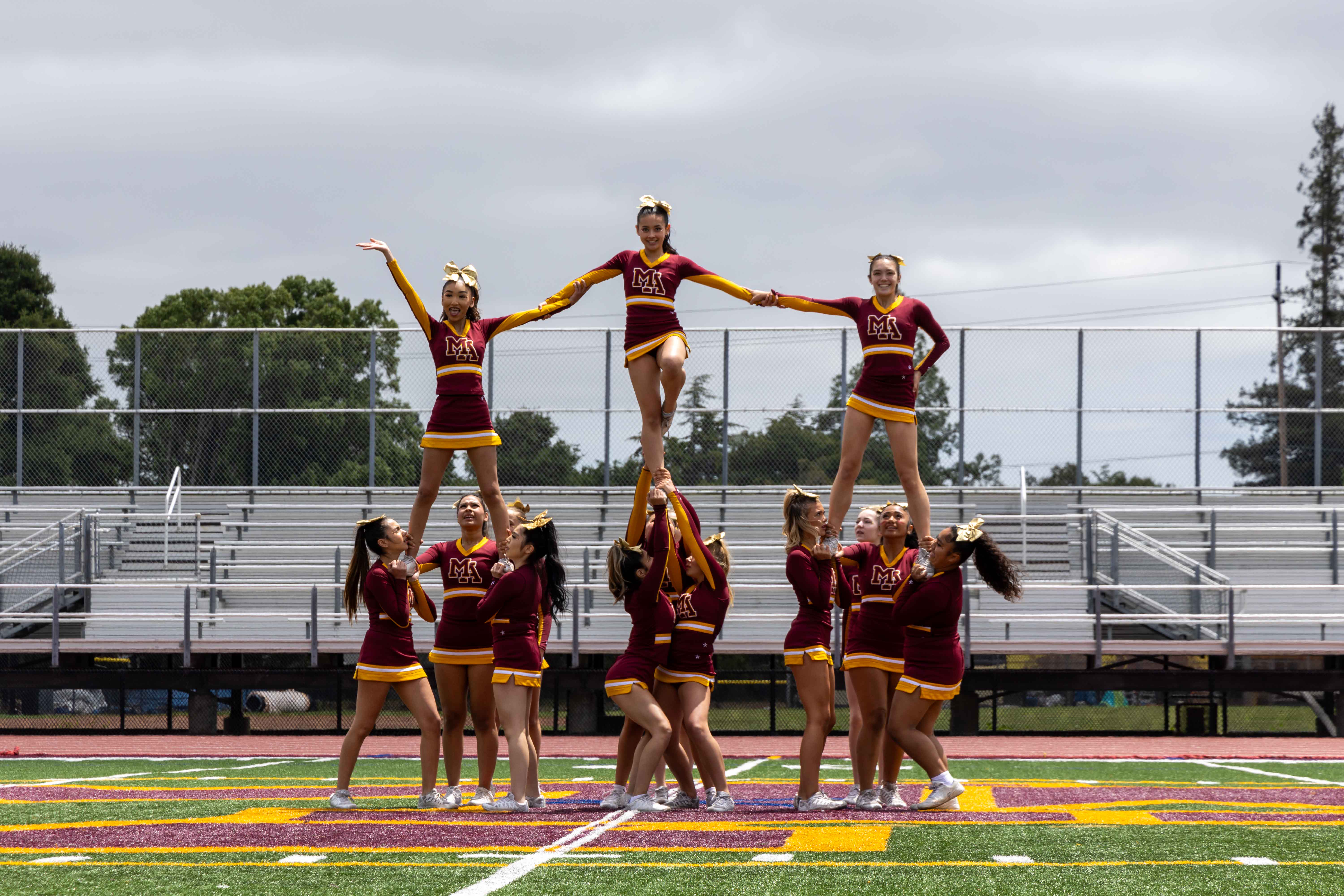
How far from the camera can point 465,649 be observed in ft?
26.2

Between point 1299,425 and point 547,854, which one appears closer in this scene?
point 547,854

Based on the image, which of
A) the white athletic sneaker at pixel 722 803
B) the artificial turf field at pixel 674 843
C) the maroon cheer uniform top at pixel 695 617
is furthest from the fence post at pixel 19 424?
the white athletic sneaker at pixel 722 803

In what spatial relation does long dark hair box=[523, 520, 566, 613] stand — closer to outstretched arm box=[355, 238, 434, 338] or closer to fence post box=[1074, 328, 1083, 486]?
outstretched arm box=[355, 238, 434, 338]

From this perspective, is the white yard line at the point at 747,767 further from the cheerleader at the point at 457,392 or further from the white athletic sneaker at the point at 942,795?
the cheerleader at the point at 457,392

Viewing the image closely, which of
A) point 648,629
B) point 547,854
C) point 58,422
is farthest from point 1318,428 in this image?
point 58,422

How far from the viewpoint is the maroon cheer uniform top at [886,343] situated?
821 centimetres

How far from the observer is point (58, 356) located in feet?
69.4

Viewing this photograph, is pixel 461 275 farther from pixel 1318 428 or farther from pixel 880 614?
pixel 1318 428

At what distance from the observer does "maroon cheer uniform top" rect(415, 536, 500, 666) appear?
8000 mm

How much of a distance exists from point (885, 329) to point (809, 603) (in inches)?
70.2

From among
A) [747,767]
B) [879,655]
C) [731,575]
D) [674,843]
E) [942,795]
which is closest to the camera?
[674,843]

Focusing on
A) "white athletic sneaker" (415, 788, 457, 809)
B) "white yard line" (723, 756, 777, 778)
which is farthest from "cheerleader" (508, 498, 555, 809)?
"white yard line" (723, 756, 777, 778)

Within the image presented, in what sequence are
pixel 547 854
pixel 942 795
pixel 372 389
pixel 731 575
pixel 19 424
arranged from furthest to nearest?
pixel 19 424 < pixel 372 389 < pixel 731 575 < pixel 942 795 < pixel 547 854

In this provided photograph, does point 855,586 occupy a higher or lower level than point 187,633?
higher
